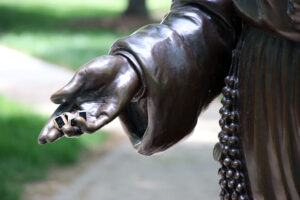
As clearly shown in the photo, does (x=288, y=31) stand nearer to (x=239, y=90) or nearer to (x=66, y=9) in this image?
(x=239, y=90)

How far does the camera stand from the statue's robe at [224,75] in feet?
5.50

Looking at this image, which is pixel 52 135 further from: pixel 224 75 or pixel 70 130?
pixel 224 75

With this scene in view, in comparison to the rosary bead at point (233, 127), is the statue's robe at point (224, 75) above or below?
above

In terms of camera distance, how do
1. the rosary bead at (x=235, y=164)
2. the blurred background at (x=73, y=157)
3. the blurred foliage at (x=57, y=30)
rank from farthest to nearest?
1. the blurred foliage at (x=57, y=30)
2. the blurred background at (x=73, y=157)
3. the rosary bead at (x=235, y=164)

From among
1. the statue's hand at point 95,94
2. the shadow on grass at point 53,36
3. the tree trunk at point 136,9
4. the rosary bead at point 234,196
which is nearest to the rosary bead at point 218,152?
the rosary bead at point 234,196

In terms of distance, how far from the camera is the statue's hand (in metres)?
1.53

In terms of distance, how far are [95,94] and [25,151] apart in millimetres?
5546

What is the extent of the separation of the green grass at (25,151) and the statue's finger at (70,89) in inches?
174

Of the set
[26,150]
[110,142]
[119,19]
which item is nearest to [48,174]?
[26,150]

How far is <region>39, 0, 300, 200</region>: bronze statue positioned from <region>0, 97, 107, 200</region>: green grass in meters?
4.29

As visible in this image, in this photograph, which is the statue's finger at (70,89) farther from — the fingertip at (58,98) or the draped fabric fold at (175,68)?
the draped fabric fold at (175,68)

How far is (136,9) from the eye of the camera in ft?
55.1

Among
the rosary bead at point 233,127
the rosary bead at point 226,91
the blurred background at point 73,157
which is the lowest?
the blurred background at point 73,157

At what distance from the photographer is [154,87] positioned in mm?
1720
